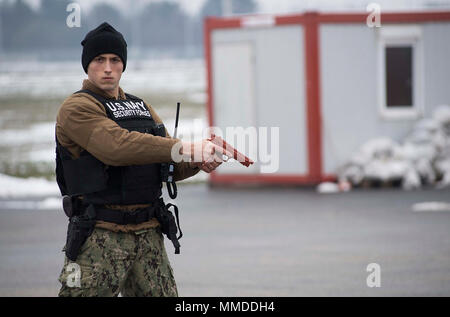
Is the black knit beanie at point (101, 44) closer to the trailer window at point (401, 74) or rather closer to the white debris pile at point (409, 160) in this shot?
the white debris pile at point (409, 160)

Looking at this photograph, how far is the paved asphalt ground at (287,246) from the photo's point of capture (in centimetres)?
682

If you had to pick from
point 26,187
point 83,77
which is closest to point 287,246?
point 26,187

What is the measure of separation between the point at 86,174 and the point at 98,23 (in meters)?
68.3

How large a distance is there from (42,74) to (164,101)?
21820 millimetres

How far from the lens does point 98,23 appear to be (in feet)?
229

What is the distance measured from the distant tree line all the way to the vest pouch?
175 ft

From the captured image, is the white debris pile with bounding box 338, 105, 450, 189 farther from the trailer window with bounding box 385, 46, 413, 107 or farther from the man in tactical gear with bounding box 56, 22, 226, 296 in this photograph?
the man in tactical gear with bounding box 56, 22, 226, 296

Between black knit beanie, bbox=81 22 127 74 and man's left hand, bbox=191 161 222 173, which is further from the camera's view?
black knit beanie, bbox=81 22 127 74

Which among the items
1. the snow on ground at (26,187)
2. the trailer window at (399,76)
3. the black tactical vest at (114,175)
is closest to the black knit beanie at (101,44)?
the black tactical vest at (114,175)

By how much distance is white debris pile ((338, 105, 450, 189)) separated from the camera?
12758 mm

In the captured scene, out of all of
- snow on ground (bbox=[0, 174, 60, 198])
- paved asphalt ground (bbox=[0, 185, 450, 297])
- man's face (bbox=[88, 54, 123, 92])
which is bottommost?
paved asphalt ground (bbox=[0, 185, 450, 297])

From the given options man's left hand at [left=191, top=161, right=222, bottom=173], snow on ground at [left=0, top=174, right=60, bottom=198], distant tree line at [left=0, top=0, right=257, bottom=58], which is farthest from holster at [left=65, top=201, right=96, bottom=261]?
distant tree line at [left=0, top=0, right=257, bottom=58]

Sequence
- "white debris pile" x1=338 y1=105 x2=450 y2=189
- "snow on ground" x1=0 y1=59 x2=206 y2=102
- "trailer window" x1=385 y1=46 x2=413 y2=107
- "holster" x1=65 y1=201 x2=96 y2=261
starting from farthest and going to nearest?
"snow on ground" x1=0 y1=59 x2=206 y2=102 < "trailer window" x1=385 y1=46 x2=413 y2=107 < "white debris pile" x1=338 y1=105 x2=450 y2=189 < "holster" x1=65 y1=201 x2=96 y2=261

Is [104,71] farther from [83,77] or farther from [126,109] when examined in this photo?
[83,77]
